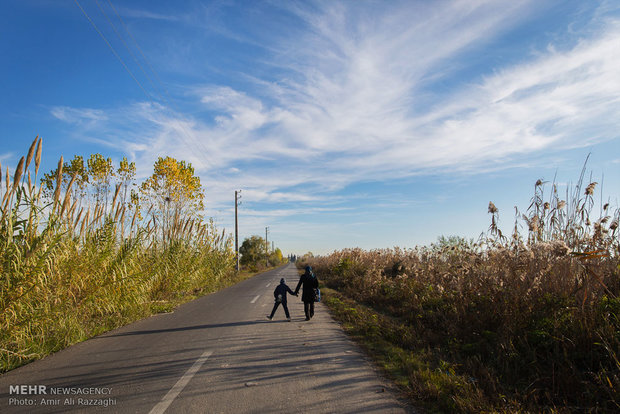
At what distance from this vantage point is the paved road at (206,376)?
4.05 metres

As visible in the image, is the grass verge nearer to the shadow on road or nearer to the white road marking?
the shadow on road

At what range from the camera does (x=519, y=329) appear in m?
5.83

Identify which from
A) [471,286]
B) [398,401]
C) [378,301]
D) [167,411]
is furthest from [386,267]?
[167,411]

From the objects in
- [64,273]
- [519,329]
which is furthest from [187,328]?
[519,329]

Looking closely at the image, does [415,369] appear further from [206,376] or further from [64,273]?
[64,273]

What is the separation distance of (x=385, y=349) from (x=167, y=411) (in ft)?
14.0

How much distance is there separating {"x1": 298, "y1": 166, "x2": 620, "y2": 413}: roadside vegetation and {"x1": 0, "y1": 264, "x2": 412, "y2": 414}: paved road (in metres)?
0.83

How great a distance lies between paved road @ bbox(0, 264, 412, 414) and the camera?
13.3 ft

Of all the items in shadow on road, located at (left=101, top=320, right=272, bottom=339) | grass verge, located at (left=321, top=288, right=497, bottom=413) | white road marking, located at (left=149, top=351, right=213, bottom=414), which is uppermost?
white road marking, located at (left=149, top=351, right=213, bottom=414)

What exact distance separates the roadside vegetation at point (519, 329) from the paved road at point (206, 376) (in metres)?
0.83

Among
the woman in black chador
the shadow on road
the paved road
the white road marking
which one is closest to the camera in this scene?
the white road marking

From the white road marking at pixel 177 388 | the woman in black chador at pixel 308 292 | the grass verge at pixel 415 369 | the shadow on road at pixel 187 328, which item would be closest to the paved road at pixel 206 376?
the white road marking at pixel 177 388

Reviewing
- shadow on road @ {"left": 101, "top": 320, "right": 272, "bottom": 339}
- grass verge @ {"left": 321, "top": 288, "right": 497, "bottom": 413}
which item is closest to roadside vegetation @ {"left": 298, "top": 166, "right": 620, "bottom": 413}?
grass verge @ {"left": 321, "top": 288, "right": 497, "bottom": 413}

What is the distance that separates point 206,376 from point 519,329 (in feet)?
17.3
